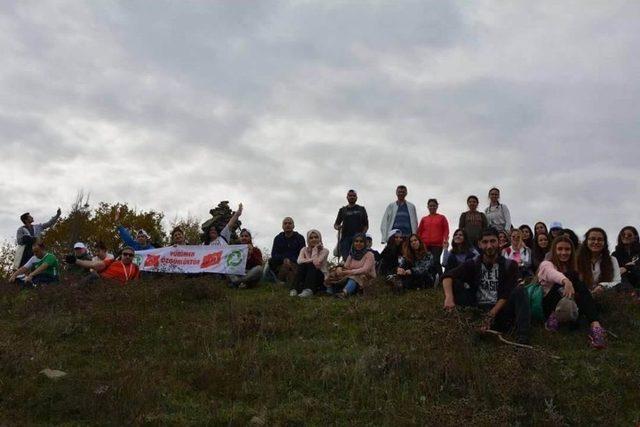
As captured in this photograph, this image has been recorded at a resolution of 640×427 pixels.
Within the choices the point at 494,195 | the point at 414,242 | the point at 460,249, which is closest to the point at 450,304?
the point at 414,242

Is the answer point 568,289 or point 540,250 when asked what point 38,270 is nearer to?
point 540,250

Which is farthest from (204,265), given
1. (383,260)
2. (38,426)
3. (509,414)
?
(509,414)

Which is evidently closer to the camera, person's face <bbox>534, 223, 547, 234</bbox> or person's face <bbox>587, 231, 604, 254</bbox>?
person's face <bbox>587, 231, 604, 254</bbox>

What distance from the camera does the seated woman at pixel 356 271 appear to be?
1457cm

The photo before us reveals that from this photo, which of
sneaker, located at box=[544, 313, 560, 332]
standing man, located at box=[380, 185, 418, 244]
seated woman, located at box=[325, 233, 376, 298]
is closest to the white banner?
seated woman, located at box=[325, 233, 376, 298]

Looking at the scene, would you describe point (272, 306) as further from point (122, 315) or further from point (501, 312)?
point (501, 312)

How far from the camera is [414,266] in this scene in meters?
14.3

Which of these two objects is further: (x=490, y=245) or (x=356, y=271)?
(x=356, y=271)

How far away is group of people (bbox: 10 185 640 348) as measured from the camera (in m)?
10.4

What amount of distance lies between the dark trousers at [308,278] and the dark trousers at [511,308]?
4949 millimetres

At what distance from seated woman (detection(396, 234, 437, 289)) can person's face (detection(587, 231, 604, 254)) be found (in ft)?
12.0

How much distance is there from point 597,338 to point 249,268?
9171 mm

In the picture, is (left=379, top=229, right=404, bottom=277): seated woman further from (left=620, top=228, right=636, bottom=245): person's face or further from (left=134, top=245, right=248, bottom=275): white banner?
(left=620, top=228, right=636, bottom=245): person's face

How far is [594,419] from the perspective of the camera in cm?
778
